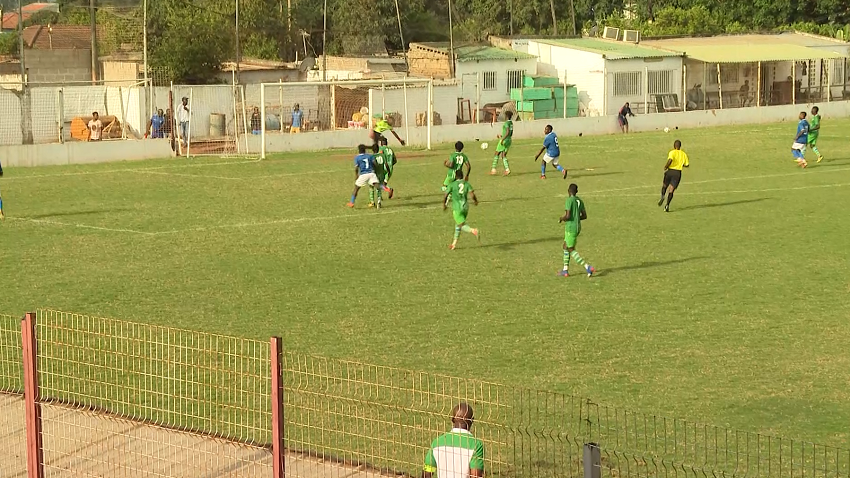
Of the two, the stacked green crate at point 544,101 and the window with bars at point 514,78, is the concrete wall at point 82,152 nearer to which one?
the stacked green crate at point 544,101

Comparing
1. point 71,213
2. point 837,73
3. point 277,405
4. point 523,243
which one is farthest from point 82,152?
point 837,73

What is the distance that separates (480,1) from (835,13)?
79.5 feet

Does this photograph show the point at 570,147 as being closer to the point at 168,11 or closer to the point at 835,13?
the point at 168,11

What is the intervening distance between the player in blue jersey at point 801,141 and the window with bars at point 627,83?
22162mm

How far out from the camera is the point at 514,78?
198 ft

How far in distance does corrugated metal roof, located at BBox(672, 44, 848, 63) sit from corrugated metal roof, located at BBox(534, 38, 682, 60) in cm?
171

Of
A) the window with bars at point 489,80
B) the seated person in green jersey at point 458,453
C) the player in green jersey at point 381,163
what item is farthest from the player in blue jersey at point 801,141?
the seated person in green jersey at point 458,453

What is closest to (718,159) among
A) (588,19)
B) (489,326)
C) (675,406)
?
(489,326)

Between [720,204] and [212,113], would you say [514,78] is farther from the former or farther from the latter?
[720,204]

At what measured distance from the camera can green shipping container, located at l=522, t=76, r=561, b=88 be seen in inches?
2359

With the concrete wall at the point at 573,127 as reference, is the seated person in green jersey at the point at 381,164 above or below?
below

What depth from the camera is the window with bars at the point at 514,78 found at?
6025cm

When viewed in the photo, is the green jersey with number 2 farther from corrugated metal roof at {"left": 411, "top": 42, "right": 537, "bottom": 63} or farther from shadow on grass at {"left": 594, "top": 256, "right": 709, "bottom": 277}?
corrugated metal roof at {"left": 411, "top": 42, "right": 537, "bottom": 63}

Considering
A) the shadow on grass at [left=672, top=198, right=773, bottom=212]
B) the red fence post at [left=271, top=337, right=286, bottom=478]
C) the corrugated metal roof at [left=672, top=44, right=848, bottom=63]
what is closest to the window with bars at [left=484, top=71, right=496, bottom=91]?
the corrugated metal roof at [left=672, top=44, right=848, bottom=63]
